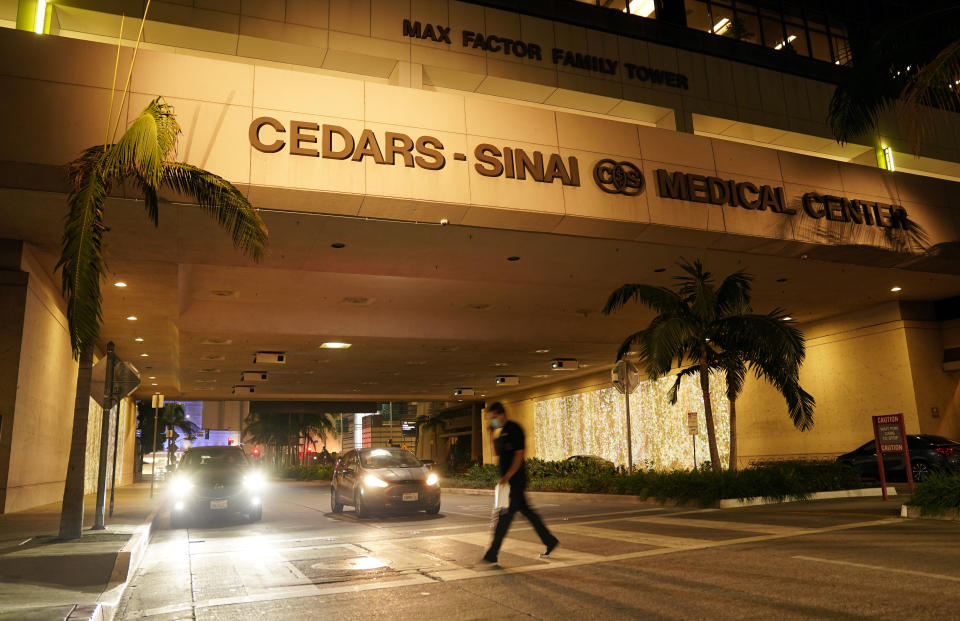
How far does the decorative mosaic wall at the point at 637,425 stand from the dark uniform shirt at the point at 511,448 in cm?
1865

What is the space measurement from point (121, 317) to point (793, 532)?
1944 centimetres

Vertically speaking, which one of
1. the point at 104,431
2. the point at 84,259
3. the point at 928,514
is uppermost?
the point at 84,259

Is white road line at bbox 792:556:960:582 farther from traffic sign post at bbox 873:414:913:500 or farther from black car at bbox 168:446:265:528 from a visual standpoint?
black car at bbox 168:446:265:528

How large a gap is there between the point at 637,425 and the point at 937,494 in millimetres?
24191

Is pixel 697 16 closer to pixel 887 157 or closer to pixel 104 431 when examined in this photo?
pixel 887 157

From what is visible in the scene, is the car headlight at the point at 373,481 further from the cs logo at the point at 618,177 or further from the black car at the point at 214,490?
the cs logo at the point at 618,177

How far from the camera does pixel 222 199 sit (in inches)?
407

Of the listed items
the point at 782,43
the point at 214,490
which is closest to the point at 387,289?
the point at 214,490

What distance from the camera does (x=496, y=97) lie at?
19.4 metres

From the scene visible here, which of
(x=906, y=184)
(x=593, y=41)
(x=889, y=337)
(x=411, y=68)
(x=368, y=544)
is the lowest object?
(x=368, y=544)

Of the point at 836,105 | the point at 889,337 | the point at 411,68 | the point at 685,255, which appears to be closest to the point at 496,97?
the point at 411,68

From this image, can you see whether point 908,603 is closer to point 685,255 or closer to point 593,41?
point 685,255

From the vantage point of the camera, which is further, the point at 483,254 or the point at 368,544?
the point at 483,254

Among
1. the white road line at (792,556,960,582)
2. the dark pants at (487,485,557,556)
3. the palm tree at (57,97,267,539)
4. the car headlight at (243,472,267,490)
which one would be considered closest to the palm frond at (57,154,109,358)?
the palm tree at (57,97,267,539)
